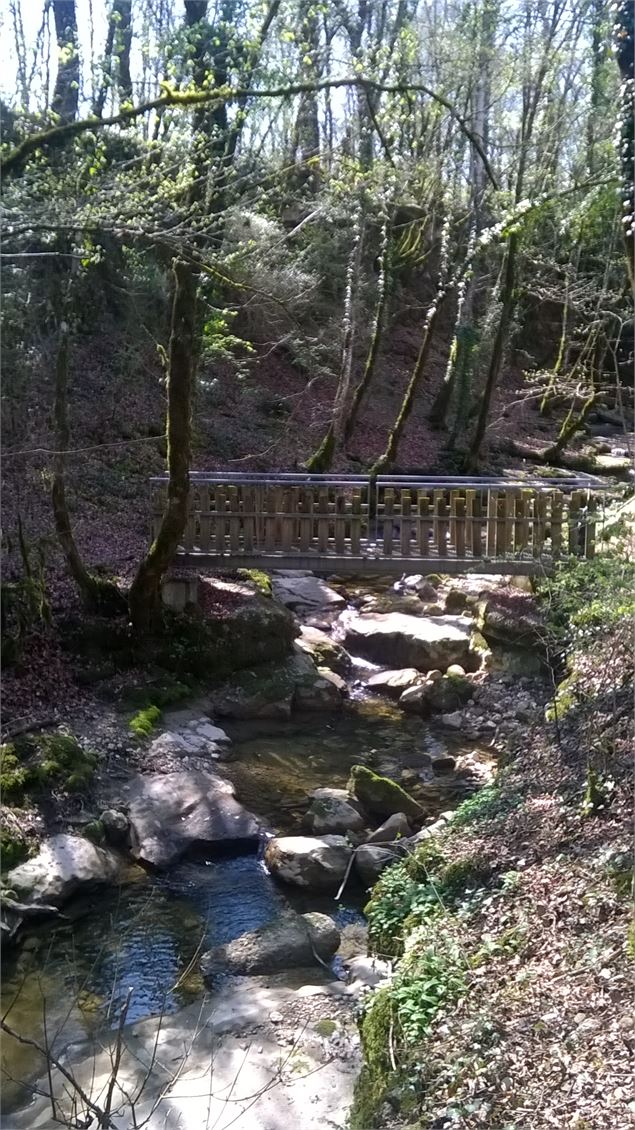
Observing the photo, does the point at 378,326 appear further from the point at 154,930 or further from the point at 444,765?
the point at 154,930

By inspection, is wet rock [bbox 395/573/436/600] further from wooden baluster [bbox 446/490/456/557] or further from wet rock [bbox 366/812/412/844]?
wet rock [bbox 366/812/412/844]

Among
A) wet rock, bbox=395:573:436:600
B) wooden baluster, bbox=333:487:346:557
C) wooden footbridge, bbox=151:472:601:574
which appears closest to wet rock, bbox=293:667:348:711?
wooden footbridge, bbox=151:472:601:574

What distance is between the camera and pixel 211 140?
579cm

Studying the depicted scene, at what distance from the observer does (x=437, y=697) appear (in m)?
10.9

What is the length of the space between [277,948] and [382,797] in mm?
2309

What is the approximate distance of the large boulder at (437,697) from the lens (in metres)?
10.9

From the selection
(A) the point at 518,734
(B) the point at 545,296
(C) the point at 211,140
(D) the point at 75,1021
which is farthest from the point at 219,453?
(D) the point at 75,1021

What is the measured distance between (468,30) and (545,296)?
254 inches

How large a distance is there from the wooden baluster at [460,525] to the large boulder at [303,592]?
325cm

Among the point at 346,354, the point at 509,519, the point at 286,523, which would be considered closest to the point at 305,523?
the point at 286,523

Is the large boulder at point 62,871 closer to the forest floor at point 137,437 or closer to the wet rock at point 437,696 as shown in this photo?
the forest floor at point 137,437

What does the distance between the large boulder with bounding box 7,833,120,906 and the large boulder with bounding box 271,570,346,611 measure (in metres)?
6.39

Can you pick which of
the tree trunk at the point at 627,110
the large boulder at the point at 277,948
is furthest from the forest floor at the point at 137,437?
the tree trunk at the point at 627,110

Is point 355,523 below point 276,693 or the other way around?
the other way around
